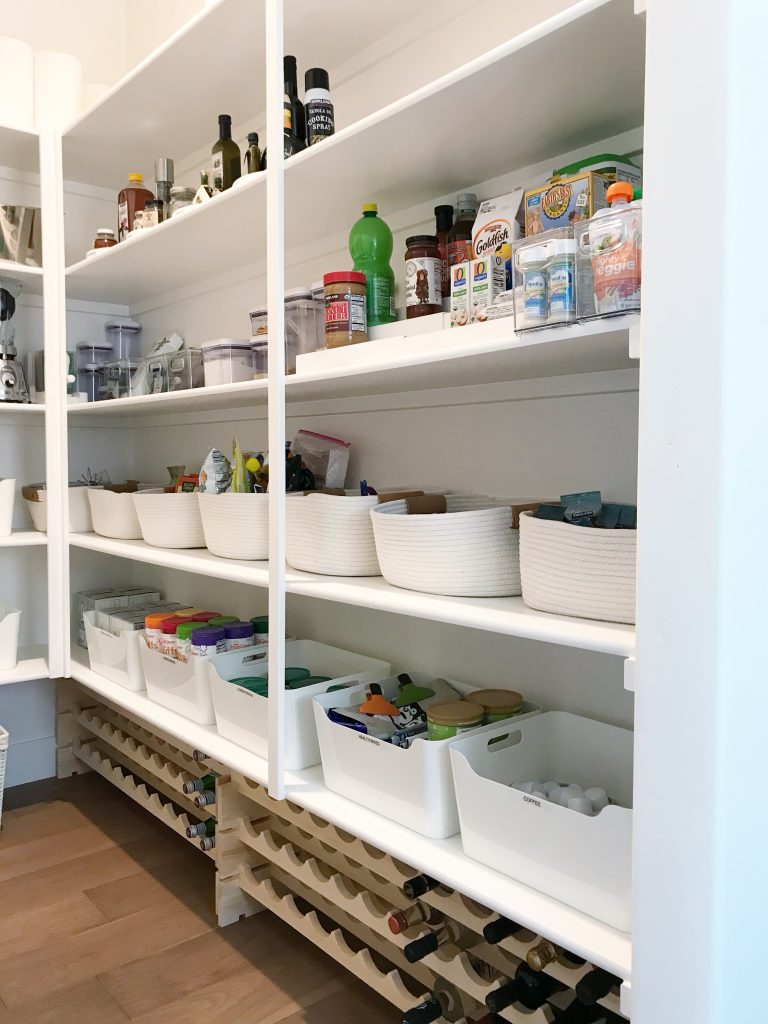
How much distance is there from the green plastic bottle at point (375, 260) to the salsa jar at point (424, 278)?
0.11 meters

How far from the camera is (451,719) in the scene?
1339 mm

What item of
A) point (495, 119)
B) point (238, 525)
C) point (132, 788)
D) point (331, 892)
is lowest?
point (132, 788)

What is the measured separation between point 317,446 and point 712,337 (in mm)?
1162

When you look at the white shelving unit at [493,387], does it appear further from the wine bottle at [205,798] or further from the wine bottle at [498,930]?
the wine bottle at [205,798]

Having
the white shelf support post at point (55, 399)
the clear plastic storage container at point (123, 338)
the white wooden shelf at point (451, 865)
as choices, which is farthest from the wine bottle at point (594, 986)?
the clear plastic storage container at point (123, 338)

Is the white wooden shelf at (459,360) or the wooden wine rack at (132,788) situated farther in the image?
the wooden wine rack at (132,788)

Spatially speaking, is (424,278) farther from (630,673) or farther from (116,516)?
→ (116,516)

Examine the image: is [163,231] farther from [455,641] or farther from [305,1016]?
[305,1016]

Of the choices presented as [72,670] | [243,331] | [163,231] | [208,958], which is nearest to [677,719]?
[208,958]

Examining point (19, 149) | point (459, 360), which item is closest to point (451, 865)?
point (459, 360)

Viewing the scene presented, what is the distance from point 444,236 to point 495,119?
0.25 m

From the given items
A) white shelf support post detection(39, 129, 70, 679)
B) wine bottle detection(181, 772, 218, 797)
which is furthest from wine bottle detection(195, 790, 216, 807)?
white shelf support post detection(39, 129, 70, 679)

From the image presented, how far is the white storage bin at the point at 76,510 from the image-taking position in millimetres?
2482

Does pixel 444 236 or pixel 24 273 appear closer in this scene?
pixel 444 236
